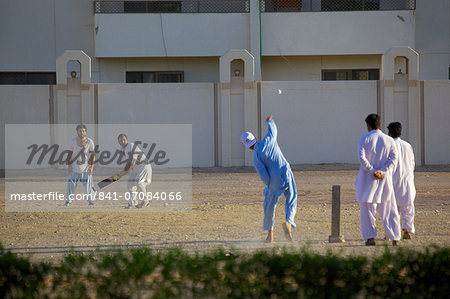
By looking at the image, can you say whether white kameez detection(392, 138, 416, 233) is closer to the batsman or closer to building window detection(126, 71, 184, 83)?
the batsman

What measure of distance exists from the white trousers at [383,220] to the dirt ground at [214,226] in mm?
200

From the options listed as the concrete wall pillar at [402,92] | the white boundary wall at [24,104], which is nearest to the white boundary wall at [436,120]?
the concrete wall pillar at [402,92]

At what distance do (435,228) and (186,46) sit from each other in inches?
536

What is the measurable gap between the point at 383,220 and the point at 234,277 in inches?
164

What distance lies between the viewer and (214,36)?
838 inches

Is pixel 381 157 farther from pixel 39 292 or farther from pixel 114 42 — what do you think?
pixel 114 42

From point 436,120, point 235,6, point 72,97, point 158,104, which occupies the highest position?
point 235,6

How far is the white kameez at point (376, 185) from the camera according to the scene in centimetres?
796

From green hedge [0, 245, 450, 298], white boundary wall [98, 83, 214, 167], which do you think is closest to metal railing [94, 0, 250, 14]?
white boundary wall [98, 83, 214, 167]

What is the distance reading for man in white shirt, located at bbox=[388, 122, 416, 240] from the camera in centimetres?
838

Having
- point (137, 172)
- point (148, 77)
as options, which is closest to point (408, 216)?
point (137, 172)

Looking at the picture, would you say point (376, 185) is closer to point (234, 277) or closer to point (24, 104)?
point (234, 277)

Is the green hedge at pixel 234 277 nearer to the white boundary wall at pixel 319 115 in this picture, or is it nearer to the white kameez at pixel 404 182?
the white kameez at pixel 404 182

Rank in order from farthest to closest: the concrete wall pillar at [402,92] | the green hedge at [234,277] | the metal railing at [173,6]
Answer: the metal railing at [173,6] → the concrete wall pillar at [402,92] → the green hedge at [234,277]
